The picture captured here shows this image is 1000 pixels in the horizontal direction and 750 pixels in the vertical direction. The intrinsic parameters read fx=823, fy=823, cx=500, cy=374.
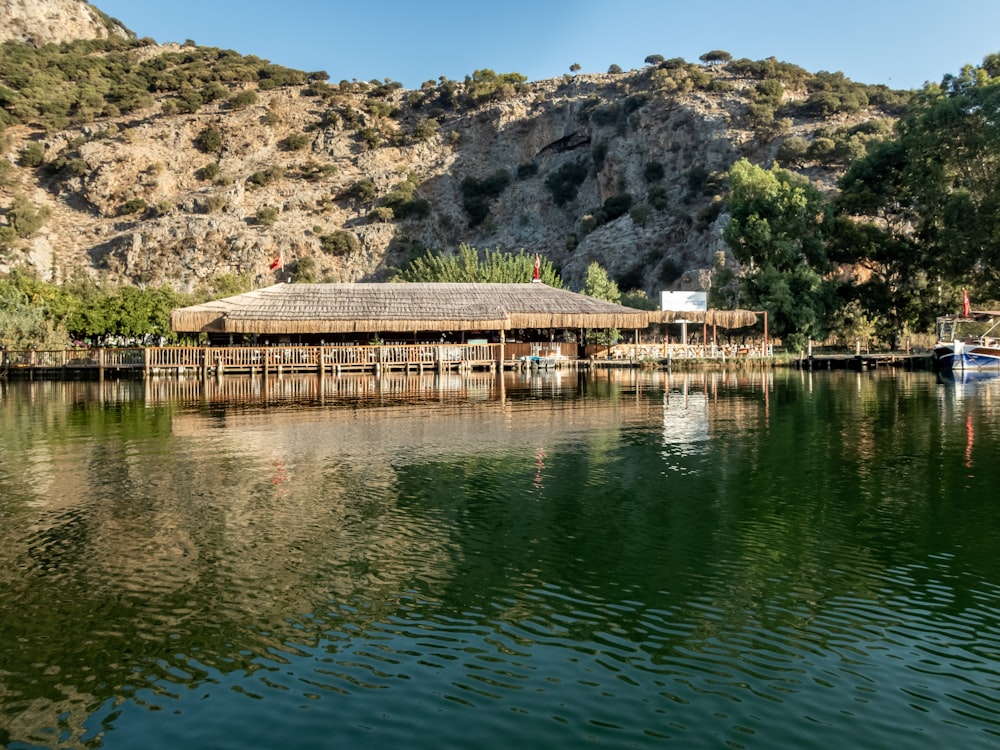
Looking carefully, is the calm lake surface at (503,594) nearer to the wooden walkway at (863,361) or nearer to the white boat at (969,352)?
the white boat at (969,352)

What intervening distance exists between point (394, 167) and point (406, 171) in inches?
64.2

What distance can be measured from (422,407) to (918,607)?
2054 centimetres

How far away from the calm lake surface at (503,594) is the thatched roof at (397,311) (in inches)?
1021

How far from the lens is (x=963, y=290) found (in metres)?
52.0

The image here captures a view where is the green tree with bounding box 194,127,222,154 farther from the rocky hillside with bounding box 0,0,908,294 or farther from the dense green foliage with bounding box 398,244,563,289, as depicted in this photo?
the dense green foliage with bounding box 398,244,563,289

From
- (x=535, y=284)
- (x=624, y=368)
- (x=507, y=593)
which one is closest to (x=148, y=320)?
(x=535, y=284)

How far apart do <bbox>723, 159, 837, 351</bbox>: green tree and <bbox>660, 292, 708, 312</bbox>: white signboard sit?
11.3ft

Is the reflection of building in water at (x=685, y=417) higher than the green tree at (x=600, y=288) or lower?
lower

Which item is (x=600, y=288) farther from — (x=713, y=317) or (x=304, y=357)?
(x=304, y=357)

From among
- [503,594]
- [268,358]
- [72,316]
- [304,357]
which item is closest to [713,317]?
[304,357]

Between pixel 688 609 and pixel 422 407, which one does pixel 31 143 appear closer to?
pixel 422 407

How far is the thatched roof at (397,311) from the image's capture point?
146 feet

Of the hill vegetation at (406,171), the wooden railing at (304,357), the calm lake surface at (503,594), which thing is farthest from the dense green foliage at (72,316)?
the calm lake surface at (503,594)

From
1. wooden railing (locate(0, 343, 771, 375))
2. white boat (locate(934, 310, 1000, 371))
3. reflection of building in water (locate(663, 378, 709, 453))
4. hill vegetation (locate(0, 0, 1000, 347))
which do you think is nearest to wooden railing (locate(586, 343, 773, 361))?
wooden railing (locate(0, 343, 771, 375))
